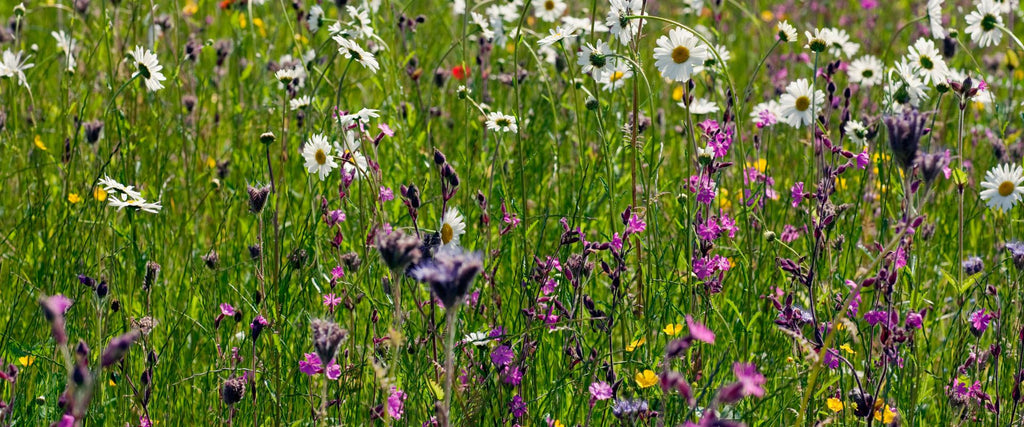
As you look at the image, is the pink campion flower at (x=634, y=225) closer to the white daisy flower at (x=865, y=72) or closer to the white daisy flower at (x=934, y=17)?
the white daisy flower at (x=934, y=17)

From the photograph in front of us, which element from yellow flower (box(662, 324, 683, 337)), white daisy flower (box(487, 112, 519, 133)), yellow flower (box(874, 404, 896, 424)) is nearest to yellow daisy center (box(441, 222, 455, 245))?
yellow flower (box(662, 324, 683, 337))

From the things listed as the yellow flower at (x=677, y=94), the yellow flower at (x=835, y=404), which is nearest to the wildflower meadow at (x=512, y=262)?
the yellow flower at (x=835, y=404)

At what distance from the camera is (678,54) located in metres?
2.41

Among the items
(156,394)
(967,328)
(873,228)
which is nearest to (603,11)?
(873,228)

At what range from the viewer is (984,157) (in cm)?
394

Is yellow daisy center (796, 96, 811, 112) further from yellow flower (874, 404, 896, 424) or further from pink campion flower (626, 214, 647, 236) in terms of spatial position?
yellow flower (874, 404, 896, 424)

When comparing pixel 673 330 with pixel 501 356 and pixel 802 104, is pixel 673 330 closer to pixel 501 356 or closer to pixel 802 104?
pixel 501 356

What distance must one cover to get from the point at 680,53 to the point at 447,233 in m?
0.73

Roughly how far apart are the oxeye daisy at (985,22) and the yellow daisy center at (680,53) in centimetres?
120

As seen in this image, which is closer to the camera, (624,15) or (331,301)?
(331,301)

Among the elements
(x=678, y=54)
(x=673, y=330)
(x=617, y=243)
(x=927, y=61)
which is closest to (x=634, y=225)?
(x=617, y=243)

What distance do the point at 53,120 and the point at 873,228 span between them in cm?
286

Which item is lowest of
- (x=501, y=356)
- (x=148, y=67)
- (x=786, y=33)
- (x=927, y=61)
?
(x=501, y=356)

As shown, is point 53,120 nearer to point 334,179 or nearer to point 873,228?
point 334,179
